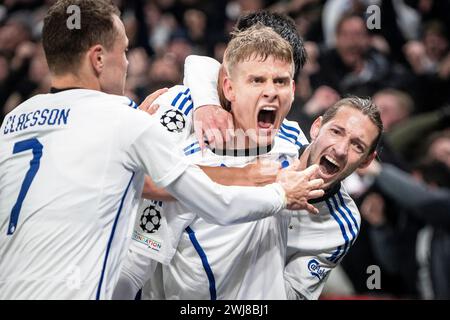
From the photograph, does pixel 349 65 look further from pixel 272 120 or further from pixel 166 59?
pixel 272 120

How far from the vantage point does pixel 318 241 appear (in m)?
3.16

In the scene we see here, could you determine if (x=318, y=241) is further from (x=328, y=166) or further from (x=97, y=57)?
(x=97, y=57)

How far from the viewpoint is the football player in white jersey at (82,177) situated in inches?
98.9

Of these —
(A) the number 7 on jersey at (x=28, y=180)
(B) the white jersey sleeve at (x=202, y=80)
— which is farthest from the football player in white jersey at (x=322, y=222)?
(A) the number 7 on jersey at (x=28, y=180)

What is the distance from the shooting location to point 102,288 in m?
2.57

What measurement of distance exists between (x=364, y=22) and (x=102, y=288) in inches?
157

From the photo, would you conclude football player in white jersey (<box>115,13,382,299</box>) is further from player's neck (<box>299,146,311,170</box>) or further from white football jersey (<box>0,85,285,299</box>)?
white football jersey (<box>0,85,285,299</box>)

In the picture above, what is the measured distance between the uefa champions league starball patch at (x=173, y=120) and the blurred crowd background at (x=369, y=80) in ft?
7.37

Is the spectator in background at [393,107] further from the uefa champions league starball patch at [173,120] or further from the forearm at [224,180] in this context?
the forearm at [224,180]

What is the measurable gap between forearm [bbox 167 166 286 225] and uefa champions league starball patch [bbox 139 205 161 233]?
386 millimetres

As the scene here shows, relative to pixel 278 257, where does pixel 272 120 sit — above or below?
above

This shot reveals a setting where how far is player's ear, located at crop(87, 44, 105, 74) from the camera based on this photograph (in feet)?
8.72

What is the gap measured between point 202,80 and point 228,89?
0.17 metres
